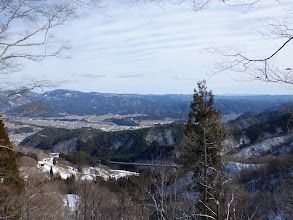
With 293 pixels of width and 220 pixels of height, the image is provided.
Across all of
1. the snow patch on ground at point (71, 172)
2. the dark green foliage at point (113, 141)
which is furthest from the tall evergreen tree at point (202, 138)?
the dark green foliage at point (113, 141)

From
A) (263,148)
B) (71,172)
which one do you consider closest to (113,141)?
(71,172)

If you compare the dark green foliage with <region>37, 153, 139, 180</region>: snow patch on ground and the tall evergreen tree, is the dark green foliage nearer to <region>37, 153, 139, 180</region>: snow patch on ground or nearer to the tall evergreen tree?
<region>37, 153, 139, 180</region>: snow patch on ground

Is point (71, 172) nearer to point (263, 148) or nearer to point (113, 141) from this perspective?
point (263, 148)

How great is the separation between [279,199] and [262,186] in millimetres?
8733

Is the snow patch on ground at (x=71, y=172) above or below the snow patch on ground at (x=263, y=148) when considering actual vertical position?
below

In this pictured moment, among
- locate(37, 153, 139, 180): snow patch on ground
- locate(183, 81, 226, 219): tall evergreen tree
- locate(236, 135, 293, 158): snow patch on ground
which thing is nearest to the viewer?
locate(183, 81, 226, 219): tall evergreen tree

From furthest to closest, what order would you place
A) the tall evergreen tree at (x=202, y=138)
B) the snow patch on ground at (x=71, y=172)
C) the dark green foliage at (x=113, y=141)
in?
the dark green foliage at (x=113, y=141)
the snow patch on ground at (x=71, y=172)
the tall evergreen tree at (x=202, y=138)

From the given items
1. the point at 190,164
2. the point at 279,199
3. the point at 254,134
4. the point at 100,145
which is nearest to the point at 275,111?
the point at 190,164

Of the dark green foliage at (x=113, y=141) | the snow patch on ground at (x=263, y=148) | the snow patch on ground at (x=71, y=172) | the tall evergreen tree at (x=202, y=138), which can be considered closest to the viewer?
the tall evergreen tree at (x=202, y=138)

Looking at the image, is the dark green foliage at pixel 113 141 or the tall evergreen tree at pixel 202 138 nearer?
the tall evergreen tree at pixel 202 138

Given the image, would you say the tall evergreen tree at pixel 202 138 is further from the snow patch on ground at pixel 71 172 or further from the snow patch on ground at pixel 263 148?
the snow patch on ground at pixel 263 148

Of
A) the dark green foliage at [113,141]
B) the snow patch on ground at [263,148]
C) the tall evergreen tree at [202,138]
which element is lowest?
the dark green foliage at [113,141]

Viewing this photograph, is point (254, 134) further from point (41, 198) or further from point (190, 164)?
point (41, 198)

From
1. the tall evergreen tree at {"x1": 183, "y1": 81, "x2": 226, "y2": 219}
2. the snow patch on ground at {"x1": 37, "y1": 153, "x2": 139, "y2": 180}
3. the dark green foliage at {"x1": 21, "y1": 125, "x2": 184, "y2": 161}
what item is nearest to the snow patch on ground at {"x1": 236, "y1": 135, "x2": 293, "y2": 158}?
the snow patch on ground at {"x1": 37, "y1": 153, "x2": 139, "y2": 180}
